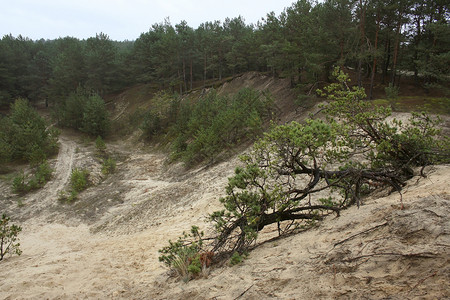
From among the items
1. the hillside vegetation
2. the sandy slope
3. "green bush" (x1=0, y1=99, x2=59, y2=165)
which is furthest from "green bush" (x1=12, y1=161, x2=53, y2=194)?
the sandy slope

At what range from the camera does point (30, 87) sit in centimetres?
5319

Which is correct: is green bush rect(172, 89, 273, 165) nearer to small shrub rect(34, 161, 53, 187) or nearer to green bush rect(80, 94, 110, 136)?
small shrub rect(34, 161, 53, 187)

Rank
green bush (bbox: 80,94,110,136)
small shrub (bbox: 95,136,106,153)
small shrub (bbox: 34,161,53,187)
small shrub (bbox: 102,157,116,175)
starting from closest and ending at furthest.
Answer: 1. small shrub (bbox: 34,161,53,187)
2. small shrub (bbox: 102,157,116,175)
3. small shrub (bbox: 95,136,106,153)
4. green bush (bbox: 80,94,110,136)

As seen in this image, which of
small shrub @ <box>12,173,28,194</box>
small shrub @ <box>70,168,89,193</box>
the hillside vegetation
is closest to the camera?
the hillside vegetation

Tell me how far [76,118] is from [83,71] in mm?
14349

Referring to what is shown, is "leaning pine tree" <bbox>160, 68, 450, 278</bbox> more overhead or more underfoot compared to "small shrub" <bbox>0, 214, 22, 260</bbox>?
more overhead

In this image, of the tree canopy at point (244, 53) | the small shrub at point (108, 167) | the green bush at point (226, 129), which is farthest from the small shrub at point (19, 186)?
the tree canopy at point (244, 53)

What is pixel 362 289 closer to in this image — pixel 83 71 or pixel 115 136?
pixel 115 136

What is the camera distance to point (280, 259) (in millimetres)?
4652

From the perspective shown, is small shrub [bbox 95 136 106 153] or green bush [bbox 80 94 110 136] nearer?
small shrub [bbox 95 136 106 153]

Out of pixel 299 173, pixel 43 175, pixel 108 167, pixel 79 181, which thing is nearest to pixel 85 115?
pixel 108 167

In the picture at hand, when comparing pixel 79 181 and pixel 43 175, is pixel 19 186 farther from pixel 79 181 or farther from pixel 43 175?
pixel 79 181

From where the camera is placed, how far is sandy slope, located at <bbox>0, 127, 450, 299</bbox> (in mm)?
3291

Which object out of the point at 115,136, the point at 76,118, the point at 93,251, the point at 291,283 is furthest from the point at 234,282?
the point at 76,118
